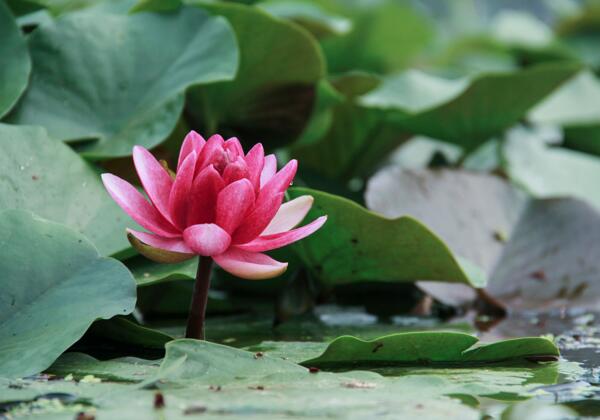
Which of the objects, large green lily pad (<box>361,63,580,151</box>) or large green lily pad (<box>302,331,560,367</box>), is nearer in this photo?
large green lily pad (<box>302,331,560,367</box>)

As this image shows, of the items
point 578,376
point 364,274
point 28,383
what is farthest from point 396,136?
point 28,383

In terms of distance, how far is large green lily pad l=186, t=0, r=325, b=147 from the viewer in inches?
52.9

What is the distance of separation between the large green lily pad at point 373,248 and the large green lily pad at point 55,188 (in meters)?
A: 0.21

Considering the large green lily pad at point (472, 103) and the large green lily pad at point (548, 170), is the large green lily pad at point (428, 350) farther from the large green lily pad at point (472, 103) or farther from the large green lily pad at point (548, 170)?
the large green lily pad at point (548, 170)

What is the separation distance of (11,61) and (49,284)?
39cm

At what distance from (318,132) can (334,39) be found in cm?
62

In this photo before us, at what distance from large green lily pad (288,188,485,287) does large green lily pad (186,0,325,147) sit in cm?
33

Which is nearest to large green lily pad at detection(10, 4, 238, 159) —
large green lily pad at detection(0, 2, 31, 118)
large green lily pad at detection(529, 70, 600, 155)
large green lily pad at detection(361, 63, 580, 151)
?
large green lily pad at detection(0, 2, 31, 118)

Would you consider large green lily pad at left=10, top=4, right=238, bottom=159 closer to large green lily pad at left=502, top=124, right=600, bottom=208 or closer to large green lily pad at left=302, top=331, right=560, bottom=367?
large green lily pad at left=302, top=331, right=560, bottom=367

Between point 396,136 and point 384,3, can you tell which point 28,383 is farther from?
point 384,3

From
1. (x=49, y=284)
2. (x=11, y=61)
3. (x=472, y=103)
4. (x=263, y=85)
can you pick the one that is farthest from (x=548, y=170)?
(x=49, y=284)

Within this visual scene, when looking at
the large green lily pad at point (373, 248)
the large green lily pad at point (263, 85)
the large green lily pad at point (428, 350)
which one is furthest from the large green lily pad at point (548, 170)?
the large green lily pad at point (428, 350)

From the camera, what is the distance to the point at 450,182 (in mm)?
1520

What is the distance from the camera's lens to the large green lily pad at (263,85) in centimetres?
134
